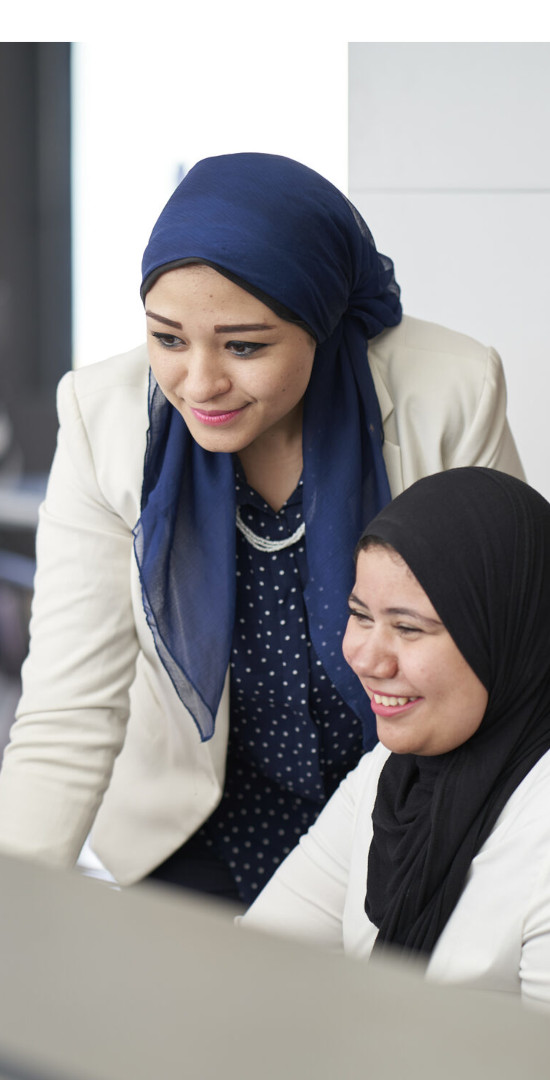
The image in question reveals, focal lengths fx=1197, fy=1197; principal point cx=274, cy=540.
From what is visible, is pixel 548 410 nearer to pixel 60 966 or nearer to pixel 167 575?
pixel 167 575

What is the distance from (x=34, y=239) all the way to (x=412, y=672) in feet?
10.5

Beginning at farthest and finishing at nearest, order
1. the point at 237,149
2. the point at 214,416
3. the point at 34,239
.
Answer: the point at 34,239
the point at 237,149
the point at 214,416

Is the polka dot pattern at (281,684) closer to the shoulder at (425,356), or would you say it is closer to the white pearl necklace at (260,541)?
the white pearl necklace at (260,541)

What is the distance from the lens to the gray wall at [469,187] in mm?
2387

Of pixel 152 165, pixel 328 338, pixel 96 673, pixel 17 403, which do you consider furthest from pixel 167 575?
pixel 17 403

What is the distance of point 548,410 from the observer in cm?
247

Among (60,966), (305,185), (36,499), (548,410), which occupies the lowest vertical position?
(36,499)

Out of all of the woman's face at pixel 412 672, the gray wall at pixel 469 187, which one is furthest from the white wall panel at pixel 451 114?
the woman's face at pixel 412 672

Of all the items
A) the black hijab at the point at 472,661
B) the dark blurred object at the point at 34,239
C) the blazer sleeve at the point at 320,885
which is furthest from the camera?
the dark blurred object at the point at 34,239

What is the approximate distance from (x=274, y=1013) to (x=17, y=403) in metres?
4.08

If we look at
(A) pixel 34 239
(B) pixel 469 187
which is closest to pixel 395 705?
(B) pixel 469 187

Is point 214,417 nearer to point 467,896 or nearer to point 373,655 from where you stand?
point 373,655

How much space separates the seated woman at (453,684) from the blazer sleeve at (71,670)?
0.37m

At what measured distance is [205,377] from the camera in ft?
4.16
